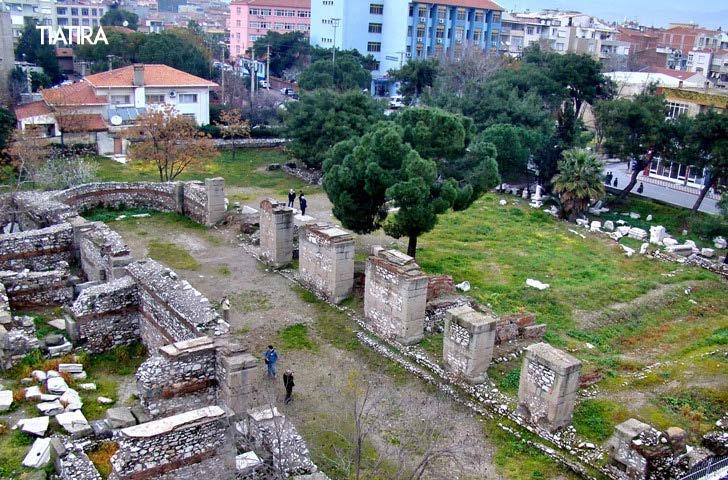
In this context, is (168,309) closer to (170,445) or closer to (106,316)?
(106,316)

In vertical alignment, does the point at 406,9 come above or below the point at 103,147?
above

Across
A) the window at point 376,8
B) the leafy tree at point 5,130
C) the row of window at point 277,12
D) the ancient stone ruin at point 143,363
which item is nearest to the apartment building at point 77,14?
the row of window at point 277,12

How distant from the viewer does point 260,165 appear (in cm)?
4006

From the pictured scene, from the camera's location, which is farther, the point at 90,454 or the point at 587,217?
the point at 587,217

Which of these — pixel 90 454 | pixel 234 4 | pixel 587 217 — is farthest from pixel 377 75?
pixel 90 454

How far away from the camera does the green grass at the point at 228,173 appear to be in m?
34.9

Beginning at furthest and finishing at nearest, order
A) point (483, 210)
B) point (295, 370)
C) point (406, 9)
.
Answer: point (406, 9) < point (483, 210) < point (295, 370)

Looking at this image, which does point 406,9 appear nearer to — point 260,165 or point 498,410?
point 260,165

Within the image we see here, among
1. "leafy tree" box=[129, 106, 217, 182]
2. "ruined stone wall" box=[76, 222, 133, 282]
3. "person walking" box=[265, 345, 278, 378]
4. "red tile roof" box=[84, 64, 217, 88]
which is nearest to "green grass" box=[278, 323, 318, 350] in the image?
"person walking" box=[265, 345, 278, 378]

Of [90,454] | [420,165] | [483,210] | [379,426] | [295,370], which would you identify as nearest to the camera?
[90,454]

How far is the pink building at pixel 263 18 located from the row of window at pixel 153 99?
150 feet

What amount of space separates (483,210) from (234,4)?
71283 millimetres

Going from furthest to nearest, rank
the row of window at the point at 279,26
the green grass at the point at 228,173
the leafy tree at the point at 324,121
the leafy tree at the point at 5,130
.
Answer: the row of window at the point at 279,26 < the leafy tree at the point at 5,130 < the leafy tree at the point at 324,121 < the green grass at the point at 228,173

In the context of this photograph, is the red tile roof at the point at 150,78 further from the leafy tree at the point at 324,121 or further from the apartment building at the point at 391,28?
the apartment building at the point at 391,28
